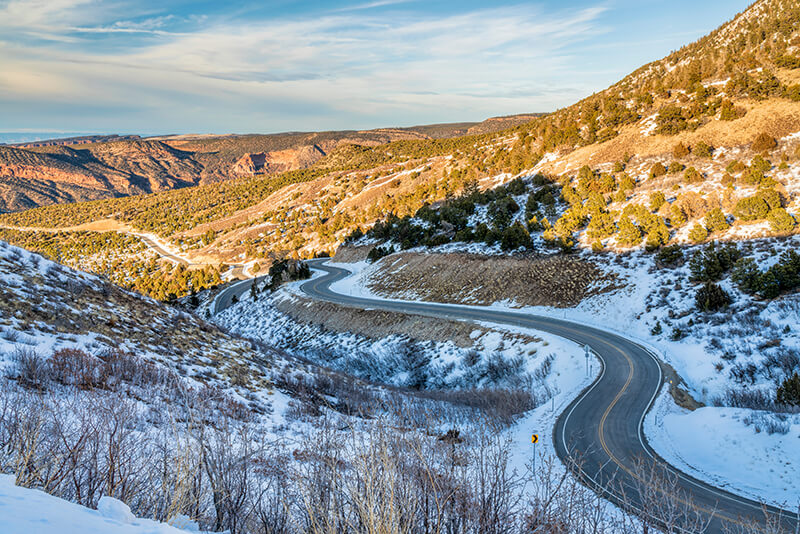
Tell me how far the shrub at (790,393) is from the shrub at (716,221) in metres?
21.6

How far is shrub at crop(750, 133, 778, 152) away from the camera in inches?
1598

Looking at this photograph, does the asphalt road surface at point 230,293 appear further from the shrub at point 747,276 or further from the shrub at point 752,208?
the shrub at point 752,208

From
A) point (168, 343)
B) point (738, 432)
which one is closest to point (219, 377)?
point (168, 343)

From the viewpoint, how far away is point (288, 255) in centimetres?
8425

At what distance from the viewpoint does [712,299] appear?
26078mm

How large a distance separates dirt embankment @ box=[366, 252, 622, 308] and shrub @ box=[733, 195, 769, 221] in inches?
450

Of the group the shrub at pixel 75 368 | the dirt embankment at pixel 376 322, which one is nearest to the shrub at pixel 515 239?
the dirt embankment at pixel 376 322

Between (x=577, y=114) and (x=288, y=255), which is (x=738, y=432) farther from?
(x=288, y=255)

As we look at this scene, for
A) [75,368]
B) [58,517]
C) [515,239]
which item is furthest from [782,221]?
[75,368]

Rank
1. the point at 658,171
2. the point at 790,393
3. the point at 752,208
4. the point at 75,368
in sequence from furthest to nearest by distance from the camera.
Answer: the point at 658,171 → the point at 752,208 → the point at 790,393 → the point at 75,368

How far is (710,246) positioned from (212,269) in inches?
3028

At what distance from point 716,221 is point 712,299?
1116 cm

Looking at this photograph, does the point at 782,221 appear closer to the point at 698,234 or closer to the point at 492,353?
the point at 698,234

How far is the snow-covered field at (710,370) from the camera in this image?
12.3 meters
